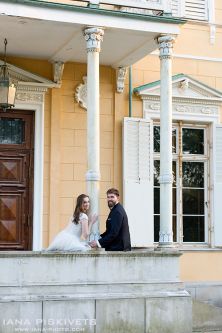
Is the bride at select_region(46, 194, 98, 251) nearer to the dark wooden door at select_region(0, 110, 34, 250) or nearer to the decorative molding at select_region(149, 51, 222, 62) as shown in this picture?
the dark wooden door at select_region(0, 110, 34, 250)

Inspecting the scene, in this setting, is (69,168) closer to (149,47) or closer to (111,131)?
(111,131)

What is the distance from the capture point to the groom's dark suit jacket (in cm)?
896

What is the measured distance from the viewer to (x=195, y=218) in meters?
11.9

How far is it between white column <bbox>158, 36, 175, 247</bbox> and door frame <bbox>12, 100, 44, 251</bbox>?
2163mm

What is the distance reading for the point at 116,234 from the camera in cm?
898

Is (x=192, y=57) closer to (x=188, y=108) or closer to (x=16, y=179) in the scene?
(x=188, y=108)

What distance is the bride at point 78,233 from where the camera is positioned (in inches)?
343

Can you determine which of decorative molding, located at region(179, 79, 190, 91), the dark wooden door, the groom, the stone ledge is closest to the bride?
the stone ledge

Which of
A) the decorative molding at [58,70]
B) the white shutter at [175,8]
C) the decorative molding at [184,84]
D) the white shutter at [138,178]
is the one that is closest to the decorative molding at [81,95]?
the decorative molding at [58,70]

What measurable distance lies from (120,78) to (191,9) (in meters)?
1.92

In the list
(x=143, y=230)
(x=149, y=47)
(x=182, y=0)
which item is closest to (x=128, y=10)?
(x=149, y=47)

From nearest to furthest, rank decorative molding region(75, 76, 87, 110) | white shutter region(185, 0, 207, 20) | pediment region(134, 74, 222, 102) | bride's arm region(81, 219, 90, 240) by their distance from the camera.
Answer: bride's arm region(81, 219, 90, 240) → decorative molding region(75, 76, 87, 110) → pediment region(134, 74, 222, 102) → white shutter region(185, 0, 207, 20)

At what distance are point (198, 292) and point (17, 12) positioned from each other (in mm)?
5495

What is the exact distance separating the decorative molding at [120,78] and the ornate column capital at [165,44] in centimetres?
155
